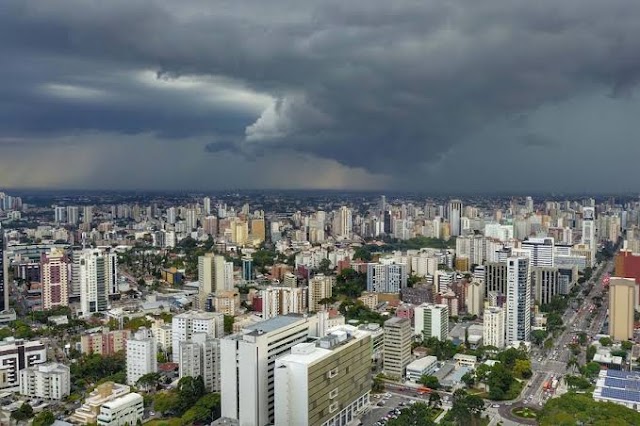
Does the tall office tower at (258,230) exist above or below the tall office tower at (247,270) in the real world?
above

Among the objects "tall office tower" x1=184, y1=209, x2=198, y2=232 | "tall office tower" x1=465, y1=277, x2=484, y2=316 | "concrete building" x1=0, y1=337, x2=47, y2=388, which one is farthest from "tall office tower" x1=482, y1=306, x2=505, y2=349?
"tall office tower" x1=184, y1=209, x2=198, y2=232

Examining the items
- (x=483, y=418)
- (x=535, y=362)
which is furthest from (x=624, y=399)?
(x=535, y=362)

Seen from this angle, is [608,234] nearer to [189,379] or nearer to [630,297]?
[630,297]

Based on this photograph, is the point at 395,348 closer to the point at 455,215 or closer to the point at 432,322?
the point at 432,322

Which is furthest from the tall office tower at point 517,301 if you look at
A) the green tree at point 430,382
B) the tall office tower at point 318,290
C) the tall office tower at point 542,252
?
the tall office tower at point 542,252

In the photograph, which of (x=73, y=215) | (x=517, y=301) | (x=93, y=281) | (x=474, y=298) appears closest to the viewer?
(x=517, y=301)

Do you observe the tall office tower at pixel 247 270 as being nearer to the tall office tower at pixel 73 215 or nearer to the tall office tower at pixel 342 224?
the tall office tower at pixel 342 224

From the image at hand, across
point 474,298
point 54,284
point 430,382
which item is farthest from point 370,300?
point 54,284

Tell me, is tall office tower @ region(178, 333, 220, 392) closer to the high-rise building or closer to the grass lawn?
the high-rise building
